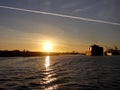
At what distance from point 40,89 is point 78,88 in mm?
5839

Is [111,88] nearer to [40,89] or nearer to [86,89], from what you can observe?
[86,89]

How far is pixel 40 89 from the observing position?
31.3m

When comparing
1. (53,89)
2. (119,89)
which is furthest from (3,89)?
(119,89)

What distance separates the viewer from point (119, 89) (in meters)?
31.6

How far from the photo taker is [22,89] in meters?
31.0

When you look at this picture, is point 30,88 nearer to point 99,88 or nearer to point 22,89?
point 22,89

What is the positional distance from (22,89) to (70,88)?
728cm

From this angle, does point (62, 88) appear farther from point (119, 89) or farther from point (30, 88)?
point (119, 89)

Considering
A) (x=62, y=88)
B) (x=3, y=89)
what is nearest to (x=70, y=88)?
(x=62, y=88)

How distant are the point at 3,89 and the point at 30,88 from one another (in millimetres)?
4007

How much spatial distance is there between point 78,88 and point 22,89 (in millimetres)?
8506

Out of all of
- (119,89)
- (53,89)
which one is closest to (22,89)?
(53,89)

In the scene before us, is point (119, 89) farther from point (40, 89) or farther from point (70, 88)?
point (40, 89)

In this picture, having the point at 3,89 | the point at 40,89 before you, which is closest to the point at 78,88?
the point at 40,89
